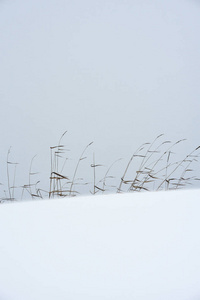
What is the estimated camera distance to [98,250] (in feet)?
3.46

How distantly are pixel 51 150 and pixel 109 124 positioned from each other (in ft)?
1.67

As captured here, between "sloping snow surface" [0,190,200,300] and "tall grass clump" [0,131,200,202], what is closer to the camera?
"sloping snow surface" [0,190,200,300]

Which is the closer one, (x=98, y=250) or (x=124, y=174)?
(x=98, y=250)

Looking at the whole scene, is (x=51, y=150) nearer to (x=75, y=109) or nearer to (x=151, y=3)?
(x=75, y=109)

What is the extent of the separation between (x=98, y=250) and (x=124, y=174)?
59.3 inches

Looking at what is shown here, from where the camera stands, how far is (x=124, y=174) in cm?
254

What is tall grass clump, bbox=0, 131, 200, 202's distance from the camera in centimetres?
240

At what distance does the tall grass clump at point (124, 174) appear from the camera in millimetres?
2396

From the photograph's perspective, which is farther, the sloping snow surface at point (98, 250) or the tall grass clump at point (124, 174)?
the tall grass clump at point (124, 174)

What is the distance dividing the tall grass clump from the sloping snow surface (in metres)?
1.30

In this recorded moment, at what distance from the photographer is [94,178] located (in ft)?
8.20

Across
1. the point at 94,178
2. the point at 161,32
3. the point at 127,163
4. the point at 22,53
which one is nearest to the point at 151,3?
the point at 161,32

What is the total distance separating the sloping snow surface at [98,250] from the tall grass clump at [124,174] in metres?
1.30

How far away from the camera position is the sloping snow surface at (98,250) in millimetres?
999
